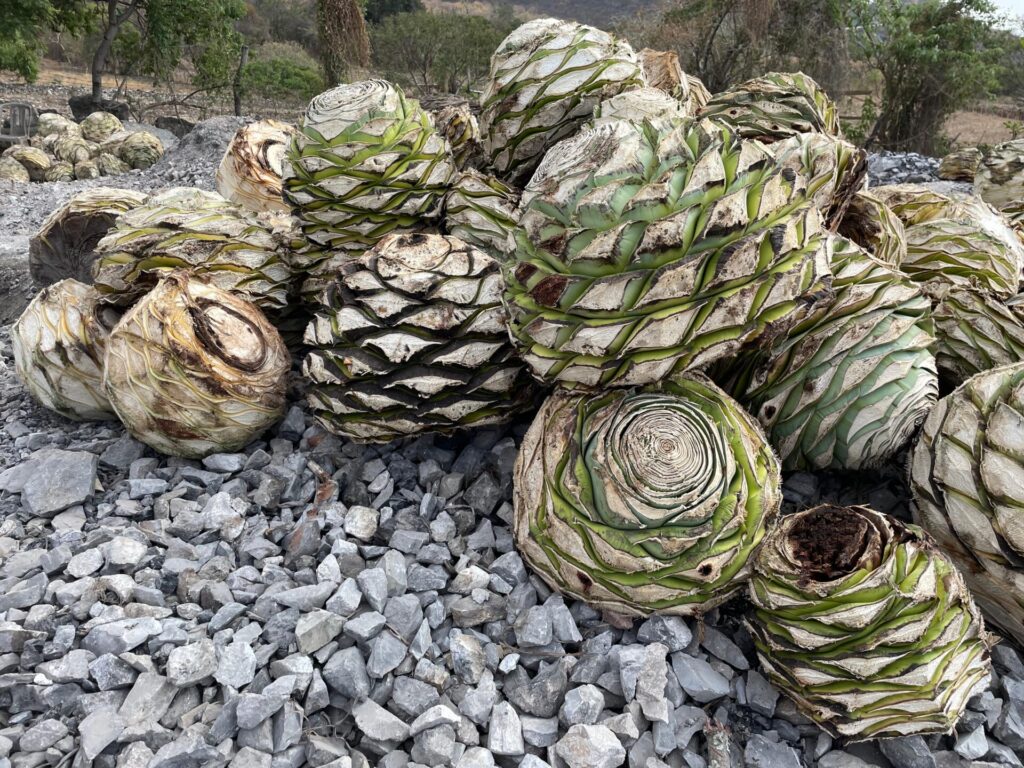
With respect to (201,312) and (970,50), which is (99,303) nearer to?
(201,312)

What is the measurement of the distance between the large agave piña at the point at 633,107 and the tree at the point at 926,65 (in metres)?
10.4

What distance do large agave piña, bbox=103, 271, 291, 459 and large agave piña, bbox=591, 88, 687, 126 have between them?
1.13 m

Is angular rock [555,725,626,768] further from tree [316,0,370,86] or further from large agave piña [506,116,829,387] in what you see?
tree [316,0,370,86]

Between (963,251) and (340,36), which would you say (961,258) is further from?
(340,36)

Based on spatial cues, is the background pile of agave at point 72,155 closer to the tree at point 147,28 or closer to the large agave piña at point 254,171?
the tree at point 147,28

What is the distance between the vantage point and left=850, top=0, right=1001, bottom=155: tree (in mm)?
10930

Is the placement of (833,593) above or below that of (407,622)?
above

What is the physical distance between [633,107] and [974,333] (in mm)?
1047

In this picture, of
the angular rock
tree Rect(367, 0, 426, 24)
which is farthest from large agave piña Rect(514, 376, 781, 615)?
tree Rect(367, 0, 426, 24)

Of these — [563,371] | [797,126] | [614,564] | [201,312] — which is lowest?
[614,564]

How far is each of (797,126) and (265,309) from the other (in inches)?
68.3

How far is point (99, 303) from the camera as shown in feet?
7.43

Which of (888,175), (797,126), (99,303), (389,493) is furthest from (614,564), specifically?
(888,175)

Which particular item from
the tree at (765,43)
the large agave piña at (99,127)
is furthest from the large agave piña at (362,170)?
the large agave piña at (99,127)
